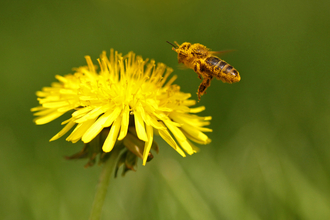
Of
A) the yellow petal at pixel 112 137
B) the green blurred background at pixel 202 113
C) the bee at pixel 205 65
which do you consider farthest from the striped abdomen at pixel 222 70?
the green blurred background at pixel 202 113

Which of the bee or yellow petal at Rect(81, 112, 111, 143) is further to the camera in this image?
the bee

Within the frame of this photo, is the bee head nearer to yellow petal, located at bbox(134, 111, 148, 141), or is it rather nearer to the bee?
the bee

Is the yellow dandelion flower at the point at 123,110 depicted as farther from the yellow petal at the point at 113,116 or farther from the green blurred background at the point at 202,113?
the green blurred background at the point at 202,113

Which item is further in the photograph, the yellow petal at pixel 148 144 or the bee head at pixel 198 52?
the bee head at pixel 198 52

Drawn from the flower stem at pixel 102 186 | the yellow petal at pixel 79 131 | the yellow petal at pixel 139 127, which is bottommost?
the flower stem at pixel 102 186

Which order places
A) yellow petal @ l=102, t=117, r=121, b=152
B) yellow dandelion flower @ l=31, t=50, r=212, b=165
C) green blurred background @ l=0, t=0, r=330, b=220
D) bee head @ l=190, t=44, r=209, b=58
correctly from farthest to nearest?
green blurred background @ l=0, t=0, r=330, b=220 < bee head @ l=190, t=44, r=209, b=58 < yellow dandelion flower @ l=31, t=50, r=212, b=165 < yellow petal @ l=102, t=117, r=121, b=152

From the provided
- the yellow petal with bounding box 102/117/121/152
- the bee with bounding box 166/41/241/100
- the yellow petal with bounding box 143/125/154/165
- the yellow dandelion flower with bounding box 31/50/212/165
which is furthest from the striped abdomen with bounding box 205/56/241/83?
the yellow petal with bounding box 102/117/121/152

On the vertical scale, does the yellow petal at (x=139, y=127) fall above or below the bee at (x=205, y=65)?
below
